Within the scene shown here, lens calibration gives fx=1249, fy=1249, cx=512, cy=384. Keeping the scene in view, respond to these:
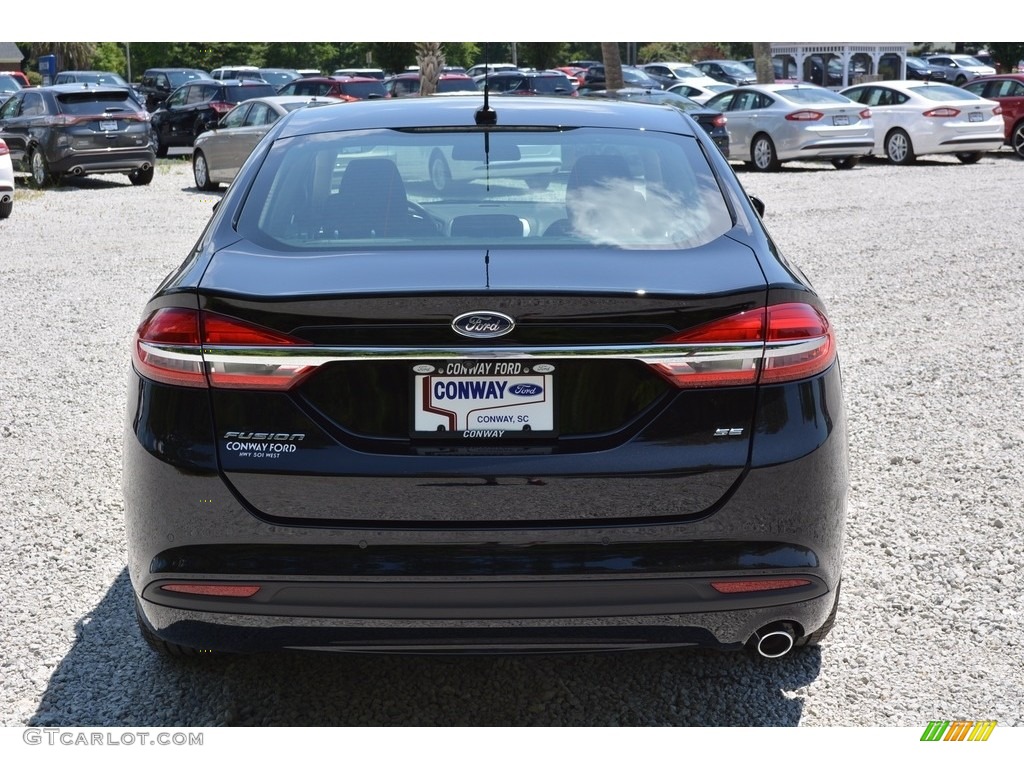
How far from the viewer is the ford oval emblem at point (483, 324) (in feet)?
9.41

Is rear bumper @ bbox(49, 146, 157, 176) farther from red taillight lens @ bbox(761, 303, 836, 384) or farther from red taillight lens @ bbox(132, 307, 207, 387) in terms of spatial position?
red taillight lens @ bbox(761, 303, 836, 384)

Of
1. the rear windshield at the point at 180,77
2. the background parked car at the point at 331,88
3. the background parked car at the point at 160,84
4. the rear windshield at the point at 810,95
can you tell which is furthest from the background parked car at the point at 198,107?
the rear windshield at the point at 180,77

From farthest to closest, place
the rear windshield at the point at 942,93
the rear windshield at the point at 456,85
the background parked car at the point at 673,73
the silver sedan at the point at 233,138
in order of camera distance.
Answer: the background parked car at the point at 673,73 < the rear windshield at the point at 456,85 < the rear windshield at the point at 942,93 < the silver sedan at the point at 233,138

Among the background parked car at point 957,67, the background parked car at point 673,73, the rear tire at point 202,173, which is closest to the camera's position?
the rear tire at point 202,173

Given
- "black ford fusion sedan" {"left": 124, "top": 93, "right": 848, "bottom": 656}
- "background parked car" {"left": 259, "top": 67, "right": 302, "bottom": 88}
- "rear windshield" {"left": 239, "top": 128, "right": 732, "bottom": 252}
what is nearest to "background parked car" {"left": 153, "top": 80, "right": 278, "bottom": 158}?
"background parked car" {"left": 259, "top": 67, "right": 302, "bottom": 88}

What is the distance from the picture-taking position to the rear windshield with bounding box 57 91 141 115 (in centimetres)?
2103

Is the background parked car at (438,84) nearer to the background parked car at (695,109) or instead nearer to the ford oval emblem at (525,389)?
the background parked car at (695,109)

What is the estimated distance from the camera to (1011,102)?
77.2 feet

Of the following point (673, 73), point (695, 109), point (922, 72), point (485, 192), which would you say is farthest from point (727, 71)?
point (485, 192)

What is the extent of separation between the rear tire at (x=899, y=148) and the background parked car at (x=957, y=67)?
2585 centimetres

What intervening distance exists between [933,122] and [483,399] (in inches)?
824

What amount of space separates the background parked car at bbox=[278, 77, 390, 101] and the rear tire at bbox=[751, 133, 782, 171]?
8.46 metres
